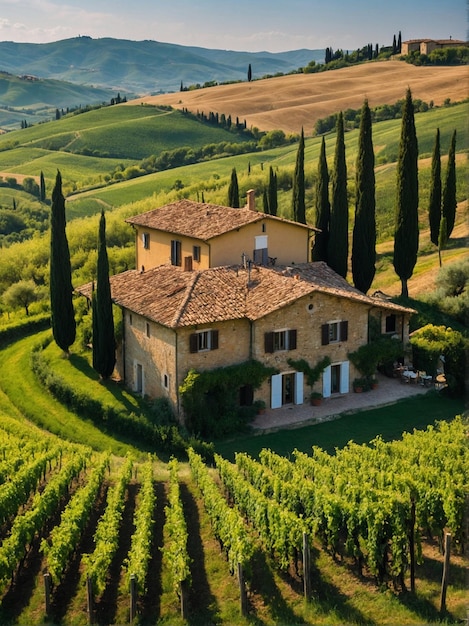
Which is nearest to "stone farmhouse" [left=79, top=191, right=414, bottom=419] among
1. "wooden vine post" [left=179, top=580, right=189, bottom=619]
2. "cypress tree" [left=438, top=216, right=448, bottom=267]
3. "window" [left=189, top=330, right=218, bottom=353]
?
"window" [left=189, top=330, right=218, bottom=353]

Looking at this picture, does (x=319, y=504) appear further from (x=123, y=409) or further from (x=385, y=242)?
(x=385, y=242)

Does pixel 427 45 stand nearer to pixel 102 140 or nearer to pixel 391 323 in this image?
pixel 102 140

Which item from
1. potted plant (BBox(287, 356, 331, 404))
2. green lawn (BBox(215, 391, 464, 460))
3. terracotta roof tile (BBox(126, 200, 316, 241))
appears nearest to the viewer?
green lawn (BBox(215, 391, 464, 460))

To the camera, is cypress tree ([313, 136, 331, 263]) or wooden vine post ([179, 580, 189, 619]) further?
cypress tree ([313, 136, 331, 263])

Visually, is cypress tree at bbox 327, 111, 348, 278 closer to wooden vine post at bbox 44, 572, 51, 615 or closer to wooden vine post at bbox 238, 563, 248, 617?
wooden vine post at bbox 238, 563, 248, 617

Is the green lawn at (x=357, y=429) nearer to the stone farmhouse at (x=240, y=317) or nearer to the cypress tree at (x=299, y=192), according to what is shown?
the stone farmhouse at (x=240, y=317)

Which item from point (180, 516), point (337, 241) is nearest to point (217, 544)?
point (180, 516)
